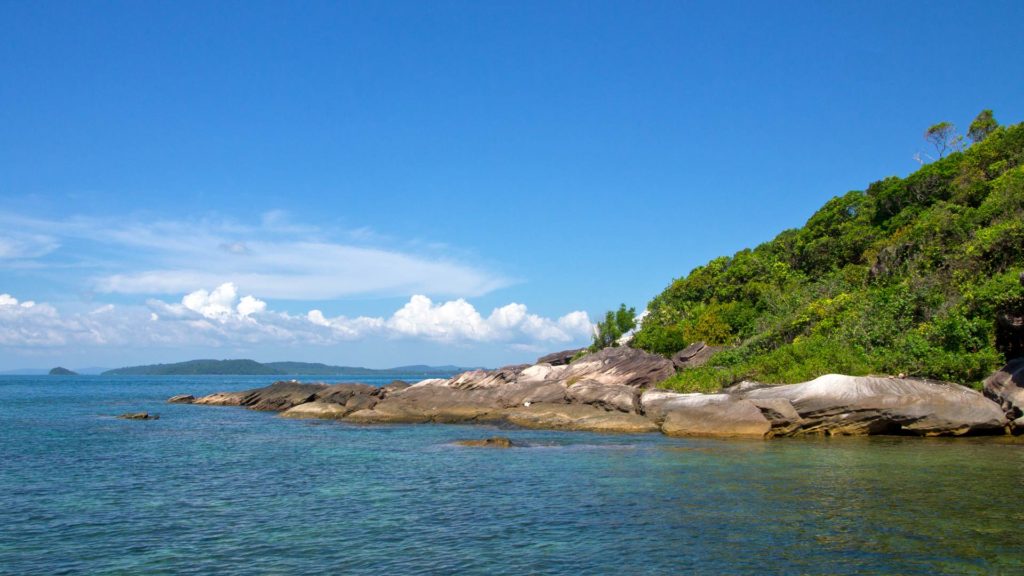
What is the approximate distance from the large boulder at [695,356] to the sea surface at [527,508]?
19.5 metres

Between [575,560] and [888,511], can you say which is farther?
[888,511]

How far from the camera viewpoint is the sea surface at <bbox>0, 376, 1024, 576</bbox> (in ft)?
49.6

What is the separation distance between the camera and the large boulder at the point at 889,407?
106 feet

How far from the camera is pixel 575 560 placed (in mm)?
15094

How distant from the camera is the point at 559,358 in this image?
8156 centimetres

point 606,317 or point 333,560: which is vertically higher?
point 606,317

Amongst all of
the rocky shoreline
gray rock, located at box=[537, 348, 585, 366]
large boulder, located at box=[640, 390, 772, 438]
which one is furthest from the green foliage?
large boulder, located at box=[640, 390, 772, 438]

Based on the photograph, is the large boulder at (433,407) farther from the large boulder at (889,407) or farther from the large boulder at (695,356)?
the large boulder at (889,407)

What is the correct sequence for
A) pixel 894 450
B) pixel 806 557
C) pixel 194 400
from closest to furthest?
pixel 806 557 < pixel 894 450 < pixel 194 400

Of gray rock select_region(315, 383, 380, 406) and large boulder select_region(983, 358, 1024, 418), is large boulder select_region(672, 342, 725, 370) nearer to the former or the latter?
large boulder select_region(983, 358, 1024, 418)

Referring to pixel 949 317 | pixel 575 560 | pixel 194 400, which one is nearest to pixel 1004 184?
pixel 949 317

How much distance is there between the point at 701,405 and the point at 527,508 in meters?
19.1

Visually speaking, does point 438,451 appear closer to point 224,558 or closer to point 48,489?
point 48,489

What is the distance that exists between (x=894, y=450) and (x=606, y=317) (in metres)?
61.6
